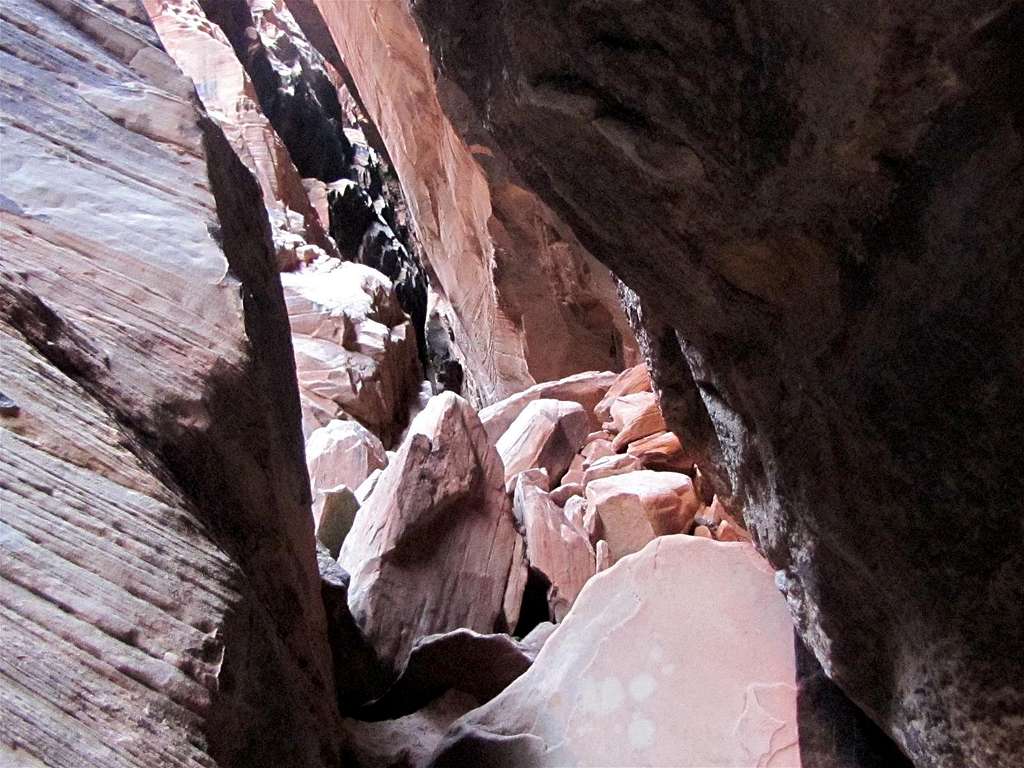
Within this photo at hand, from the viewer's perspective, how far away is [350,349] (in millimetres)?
10953

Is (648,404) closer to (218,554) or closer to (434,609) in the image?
(434,609)

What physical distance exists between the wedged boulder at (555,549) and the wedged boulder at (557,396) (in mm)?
2703

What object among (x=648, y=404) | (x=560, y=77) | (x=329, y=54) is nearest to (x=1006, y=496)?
(x=560, y=77)

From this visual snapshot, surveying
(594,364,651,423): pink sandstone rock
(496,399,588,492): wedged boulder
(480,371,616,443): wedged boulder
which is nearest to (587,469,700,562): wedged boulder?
(496,399,588,492): wedged boulder

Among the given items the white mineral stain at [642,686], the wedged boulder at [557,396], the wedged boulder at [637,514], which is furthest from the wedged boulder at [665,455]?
the white mineral stain at [642,686]

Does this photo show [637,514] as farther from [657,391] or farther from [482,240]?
[482,240]

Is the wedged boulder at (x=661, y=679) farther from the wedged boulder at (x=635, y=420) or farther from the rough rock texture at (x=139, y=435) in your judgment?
the wedged boulder at (x=635, y=420)

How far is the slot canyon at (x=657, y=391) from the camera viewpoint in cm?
135

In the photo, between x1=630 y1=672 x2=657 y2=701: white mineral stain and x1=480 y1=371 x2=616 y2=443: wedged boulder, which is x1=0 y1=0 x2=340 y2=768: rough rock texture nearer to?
x1=630 y1=672 x2=657 y2=701: white mineral stain

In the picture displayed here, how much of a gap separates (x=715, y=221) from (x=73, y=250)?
1.49 meters

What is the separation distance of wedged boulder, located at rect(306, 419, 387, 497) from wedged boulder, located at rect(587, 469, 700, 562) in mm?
2287

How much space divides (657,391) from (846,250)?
117cm

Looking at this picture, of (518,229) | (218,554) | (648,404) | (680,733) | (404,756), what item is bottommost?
(404,756)

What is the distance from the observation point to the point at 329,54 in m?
22.2
